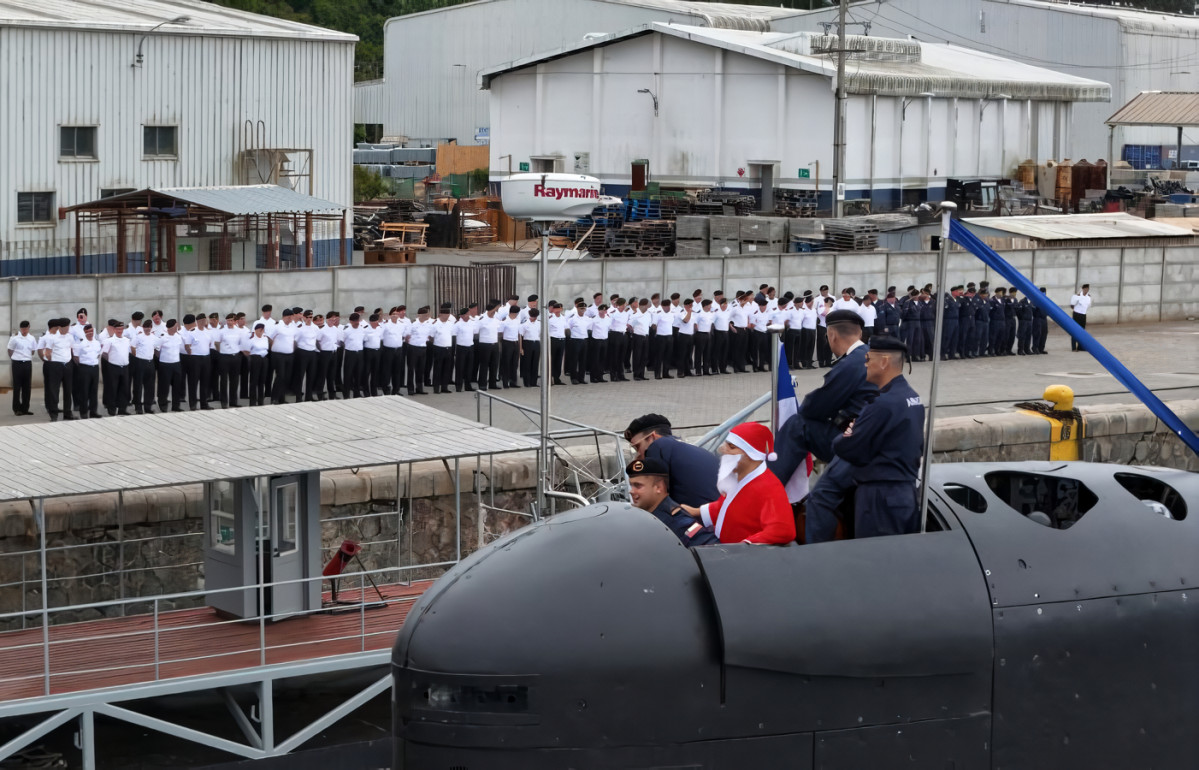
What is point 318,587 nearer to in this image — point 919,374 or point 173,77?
point 919,374

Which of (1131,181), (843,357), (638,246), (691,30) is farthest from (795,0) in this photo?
(843,357)

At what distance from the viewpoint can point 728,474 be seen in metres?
6.49

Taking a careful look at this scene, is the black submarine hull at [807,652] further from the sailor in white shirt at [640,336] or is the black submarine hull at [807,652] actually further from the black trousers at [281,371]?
the sailor in white shirt at [640,336]

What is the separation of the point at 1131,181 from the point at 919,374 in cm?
3603

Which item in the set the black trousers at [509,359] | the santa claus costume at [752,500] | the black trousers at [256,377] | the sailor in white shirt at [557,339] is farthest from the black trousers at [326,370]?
the santa claus costume at [752,500]

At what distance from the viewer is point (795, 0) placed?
8181 cm

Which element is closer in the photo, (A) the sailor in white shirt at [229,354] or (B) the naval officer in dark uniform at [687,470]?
(B) the naval officer in dark uniform at [687,470]

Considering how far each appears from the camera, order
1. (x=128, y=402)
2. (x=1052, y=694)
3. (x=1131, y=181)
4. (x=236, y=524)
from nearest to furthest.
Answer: (x=1052, y=694) < (x=236, y=524) < (x=128, y=402) < (x=1131, y=181)

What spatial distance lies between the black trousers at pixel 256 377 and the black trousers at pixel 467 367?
10.1 ft

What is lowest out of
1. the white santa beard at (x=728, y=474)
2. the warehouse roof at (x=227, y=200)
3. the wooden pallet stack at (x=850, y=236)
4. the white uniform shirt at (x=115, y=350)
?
the white uniform shirt at (x=115, y=350)

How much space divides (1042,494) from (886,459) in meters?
1.27

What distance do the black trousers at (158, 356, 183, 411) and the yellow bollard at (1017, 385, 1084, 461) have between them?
11568 millimetres

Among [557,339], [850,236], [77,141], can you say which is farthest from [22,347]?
[850,236]

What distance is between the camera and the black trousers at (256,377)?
21.5 m
